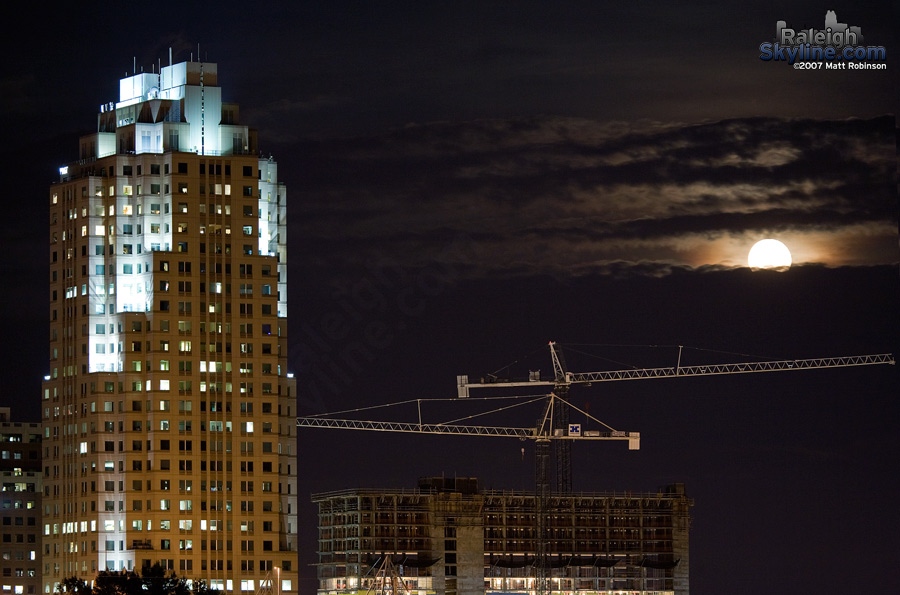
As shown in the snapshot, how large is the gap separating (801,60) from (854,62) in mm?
10413

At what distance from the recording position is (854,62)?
647 feet

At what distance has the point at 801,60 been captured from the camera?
620 feet
